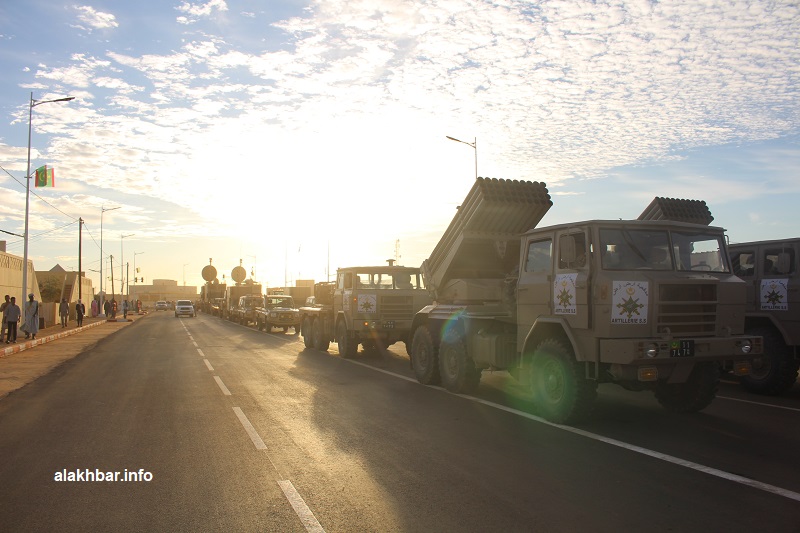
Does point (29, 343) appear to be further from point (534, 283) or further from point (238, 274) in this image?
point (238, 274)

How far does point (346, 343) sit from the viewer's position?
1783 cm

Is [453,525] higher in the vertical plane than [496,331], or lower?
lower

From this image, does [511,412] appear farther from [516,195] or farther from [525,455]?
[516,195]

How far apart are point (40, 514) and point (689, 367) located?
24.0 feet

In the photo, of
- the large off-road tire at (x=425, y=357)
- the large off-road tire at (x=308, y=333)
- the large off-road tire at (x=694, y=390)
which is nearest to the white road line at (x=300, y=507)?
the large off-road tire at (x=694, y=390)

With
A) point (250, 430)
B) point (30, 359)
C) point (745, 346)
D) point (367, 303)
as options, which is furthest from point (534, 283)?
point (30, 359)

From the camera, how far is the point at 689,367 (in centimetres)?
782

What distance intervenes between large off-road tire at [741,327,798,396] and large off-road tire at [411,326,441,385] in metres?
5.67

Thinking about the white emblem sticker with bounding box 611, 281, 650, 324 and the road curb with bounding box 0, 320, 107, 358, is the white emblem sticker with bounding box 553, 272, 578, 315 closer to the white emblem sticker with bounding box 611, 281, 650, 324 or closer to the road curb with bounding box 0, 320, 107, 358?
the white emblem sticker with bounding box 611, 281, 650, 324

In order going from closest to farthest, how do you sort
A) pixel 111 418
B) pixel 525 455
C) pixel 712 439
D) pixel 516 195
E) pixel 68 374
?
1. pixel 525 455
2. pixel 712 439
3. pixel 111 418
4. pixel 516 195
5. pixel 68 374

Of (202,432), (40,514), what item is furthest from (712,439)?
(40,514)

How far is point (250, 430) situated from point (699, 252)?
6.59 metres

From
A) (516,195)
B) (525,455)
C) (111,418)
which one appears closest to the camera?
(525,455)

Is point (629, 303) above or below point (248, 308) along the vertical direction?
above
